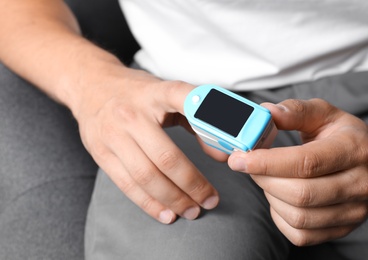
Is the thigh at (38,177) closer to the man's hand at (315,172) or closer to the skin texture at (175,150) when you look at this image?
the skin texture at (175,150)

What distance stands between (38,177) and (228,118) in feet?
1.47

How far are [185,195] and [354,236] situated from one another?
28 centimetres

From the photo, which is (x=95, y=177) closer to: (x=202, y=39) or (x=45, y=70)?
(x=45, y=70)

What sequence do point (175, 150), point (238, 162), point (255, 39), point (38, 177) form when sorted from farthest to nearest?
point (38, 177)
point (255, 39)
point (175, 150)
point (238, 162)

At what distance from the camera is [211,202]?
68 cm

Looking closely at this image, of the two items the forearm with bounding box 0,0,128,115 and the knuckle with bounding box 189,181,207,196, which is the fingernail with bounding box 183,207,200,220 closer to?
the knuckle with bounding box 189,181,207,196

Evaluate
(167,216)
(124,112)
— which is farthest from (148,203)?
(124,112)

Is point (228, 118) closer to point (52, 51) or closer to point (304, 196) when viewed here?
point (304, 196)

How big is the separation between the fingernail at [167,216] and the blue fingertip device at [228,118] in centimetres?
17

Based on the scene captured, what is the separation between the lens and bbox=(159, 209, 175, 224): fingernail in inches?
27.4

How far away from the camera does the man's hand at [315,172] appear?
553 mm

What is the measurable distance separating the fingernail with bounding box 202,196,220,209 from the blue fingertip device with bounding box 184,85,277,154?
12 cm

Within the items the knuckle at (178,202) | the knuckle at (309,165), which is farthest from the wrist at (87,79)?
the knuckle at (309,165)

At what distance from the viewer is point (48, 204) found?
85 cm
